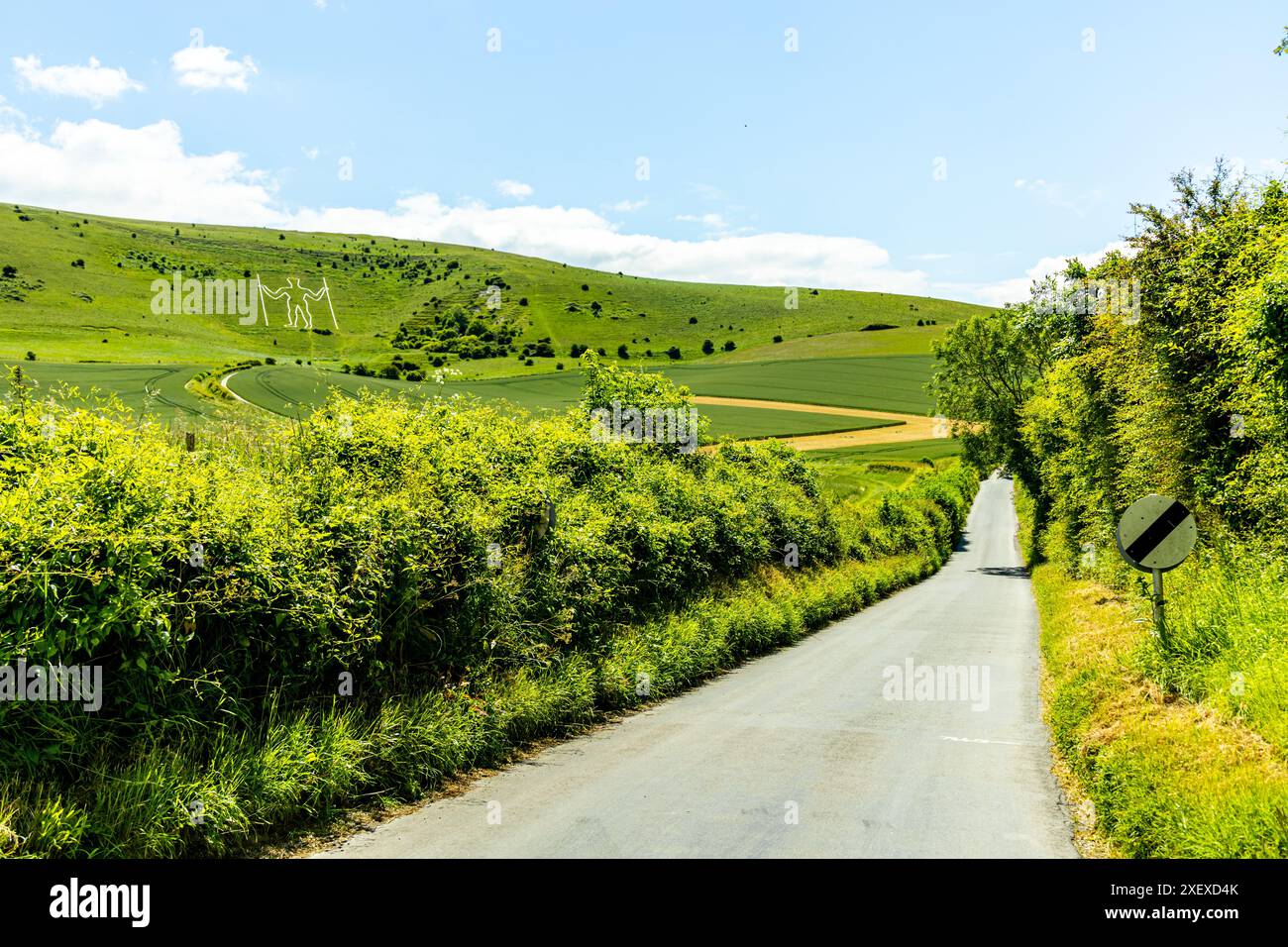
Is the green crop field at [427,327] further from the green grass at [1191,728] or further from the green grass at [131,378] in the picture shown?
the green grass at [1191,728]

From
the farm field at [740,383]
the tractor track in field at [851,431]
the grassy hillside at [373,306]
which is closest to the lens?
the farm field at [740,383]

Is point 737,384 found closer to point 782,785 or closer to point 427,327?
point 427,327

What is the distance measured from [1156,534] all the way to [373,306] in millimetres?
164285

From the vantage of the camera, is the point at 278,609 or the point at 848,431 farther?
the point at 848,431

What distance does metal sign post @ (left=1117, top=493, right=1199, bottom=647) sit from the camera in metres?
8.92

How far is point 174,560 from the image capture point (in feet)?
20.0

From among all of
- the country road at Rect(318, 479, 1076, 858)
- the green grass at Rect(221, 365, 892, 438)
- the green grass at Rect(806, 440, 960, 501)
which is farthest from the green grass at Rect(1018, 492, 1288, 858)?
the green grass at Rect(221, 365, 892, 438)

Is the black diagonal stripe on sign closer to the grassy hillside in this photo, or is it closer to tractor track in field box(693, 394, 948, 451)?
tractor track in field box(693, 394, 948, 451)

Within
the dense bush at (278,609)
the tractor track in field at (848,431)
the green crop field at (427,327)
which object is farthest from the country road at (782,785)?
the tractor track in field at (848,431)

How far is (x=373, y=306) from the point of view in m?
158

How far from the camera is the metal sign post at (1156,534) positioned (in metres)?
8.92

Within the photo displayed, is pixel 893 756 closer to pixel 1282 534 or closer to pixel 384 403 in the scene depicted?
pixel 1282 534

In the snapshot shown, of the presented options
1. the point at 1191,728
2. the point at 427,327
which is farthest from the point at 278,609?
the point at 427,327

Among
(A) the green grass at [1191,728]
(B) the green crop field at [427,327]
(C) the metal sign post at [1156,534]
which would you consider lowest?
A: (A) the green grass at [1191,728]
